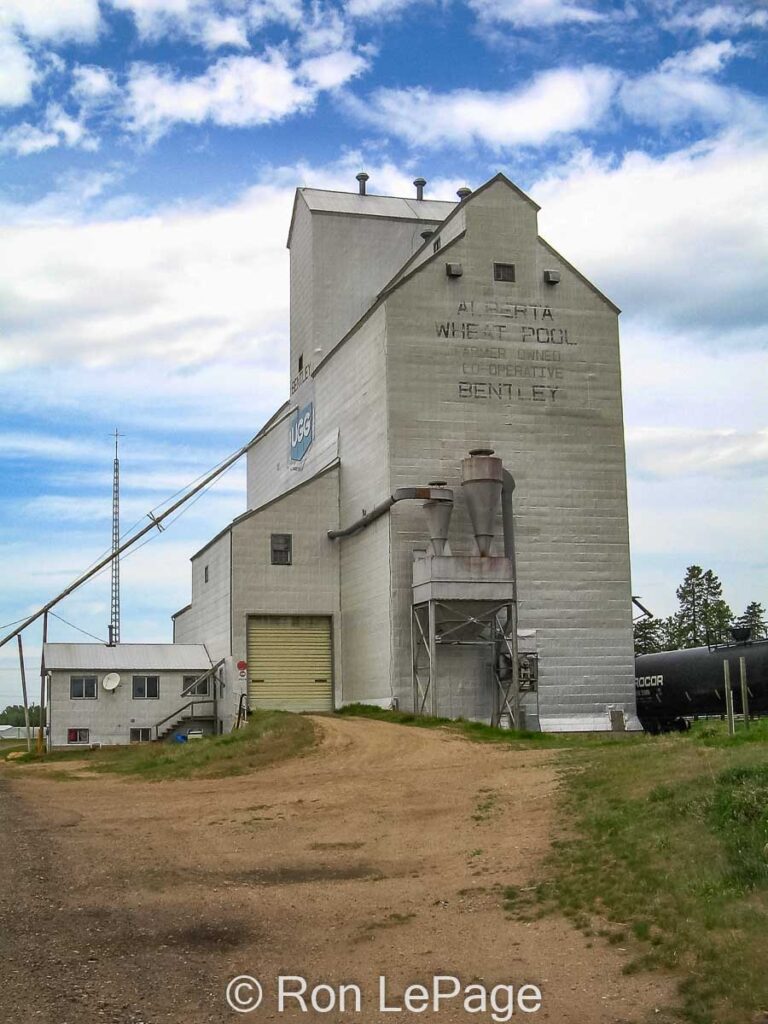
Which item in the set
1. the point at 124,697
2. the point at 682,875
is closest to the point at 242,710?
the point at 124,697

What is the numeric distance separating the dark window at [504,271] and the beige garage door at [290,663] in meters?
15.0

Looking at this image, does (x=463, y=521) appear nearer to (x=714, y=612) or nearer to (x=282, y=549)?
(x=282, y=549)

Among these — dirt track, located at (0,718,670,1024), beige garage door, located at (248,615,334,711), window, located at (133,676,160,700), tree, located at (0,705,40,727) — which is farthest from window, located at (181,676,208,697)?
tree, located at (0,705,40,727)

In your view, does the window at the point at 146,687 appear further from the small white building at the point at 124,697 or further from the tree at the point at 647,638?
the tree at the point at 647,638

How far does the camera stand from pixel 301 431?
55.0m

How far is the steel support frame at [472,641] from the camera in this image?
132 feet

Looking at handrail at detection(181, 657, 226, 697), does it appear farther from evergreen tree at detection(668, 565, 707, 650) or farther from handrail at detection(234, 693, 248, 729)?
evergreen tree at detection(668, 565, 707, 650)

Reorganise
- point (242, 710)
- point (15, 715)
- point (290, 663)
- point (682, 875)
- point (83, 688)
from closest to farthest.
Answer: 1. point (682, 875)
2. point (242, 710)
3. point (290, 663)
4. point (83, 688)
5. point (15, 715)

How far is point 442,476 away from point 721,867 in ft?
99.4

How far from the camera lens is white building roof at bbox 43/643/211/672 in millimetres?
47906

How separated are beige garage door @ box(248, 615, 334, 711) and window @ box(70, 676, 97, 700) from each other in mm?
6865

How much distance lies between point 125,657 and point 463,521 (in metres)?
16.5

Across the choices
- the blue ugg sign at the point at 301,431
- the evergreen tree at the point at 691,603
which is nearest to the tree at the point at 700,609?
the evergreen tree at the point at 691,603

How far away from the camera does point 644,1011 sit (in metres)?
9.73
